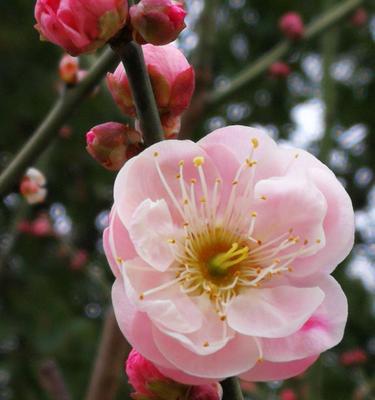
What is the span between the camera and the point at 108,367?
1.72 metres

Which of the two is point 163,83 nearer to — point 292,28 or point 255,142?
point 255,142

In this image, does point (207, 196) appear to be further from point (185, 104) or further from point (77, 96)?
point (77, 96)

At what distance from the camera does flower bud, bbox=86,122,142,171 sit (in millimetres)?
716

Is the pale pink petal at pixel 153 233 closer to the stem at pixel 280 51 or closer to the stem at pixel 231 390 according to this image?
the stem at pixel 231 390

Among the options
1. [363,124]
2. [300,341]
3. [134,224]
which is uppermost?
[134,224]

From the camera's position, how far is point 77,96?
1036 millimetres

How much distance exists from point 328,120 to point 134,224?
174cm

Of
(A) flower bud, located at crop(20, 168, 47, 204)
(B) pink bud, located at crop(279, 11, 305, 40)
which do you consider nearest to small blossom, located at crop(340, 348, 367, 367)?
(B) pink bud, located at crop(279, 11, 305, 40)

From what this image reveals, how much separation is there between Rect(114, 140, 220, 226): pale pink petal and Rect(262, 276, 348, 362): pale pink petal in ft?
0.59

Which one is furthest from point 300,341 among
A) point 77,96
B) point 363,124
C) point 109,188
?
point 363,124

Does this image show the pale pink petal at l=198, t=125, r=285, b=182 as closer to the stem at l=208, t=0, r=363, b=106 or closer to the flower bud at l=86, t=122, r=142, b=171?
the flower bud at l=86, t=122, r=142, b=171

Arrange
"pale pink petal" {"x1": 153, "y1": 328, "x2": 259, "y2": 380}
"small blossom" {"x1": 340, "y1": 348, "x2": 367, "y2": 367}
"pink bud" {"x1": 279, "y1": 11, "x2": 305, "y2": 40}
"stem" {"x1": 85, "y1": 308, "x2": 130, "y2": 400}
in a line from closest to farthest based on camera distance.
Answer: "pale pink petal" {"x1": 153, "y1": 328, "x2": 259, "y2": 380} < "stem" {"x1": 85, "y1": 308, "x2": 130, "y2": 400} < "pink bud" {"x1": 279, "y1": 11, "x2": 305, "y2": 40} < "small blossom" {"x1": 340, "y1": 348, "x2": 367, "y2": 367}

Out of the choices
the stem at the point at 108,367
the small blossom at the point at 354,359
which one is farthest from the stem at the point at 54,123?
the small blossom at the point at 354,359

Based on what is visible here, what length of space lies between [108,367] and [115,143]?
114 centimetres
